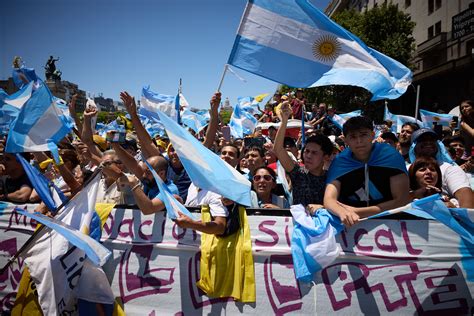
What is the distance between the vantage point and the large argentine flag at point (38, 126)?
12.7 feet

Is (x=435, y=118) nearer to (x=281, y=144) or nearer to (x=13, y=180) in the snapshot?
(x=281, y=144)

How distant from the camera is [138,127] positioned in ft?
12.0

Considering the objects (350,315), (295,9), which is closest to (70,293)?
(350,315)

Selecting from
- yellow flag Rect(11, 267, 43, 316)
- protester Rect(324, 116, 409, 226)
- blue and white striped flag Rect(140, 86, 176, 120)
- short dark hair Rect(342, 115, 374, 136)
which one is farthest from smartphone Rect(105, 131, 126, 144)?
blue and white striped flag Rect(140, 86, 176, 120)

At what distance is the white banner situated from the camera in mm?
2541

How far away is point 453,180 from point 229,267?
2.15 m

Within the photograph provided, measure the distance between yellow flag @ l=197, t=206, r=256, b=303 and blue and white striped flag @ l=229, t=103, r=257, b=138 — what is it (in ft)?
21.4

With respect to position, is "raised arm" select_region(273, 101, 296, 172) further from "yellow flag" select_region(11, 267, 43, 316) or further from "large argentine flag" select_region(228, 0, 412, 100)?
"yellow flag" select_region(11, 267, 43, 316)

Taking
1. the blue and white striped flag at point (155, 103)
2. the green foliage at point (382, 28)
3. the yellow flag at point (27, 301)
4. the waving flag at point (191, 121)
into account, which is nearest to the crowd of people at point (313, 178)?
the yellow flag at point (27, 301)

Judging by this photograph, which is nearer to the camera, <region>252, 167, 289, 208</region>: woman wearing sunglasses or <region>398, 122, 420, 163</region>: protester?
<region>252, 167, 289, 208</region>: woman wearing sunglasses

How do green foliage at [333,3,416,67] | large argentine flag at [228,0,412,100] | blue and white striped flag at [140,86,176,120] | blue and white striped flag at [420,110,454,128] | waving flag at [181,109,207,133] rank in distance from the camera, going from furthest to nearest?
green foliage at [333,3,416,67] → waving flag at [181,109,207,133] → blue and white striped flag at [420,110,454,128] → blue and white striped flag at [140,86,176,120] → large argentine flag at [228,0,412,100]

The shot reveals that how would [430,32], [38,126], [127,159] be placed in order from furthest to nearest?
[430,32], [38,126], [127,159]

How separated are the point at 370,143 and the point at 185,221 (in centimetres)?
168

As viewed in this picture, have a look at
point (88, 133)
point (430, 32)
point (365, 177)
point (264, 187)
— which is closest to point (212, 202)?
point (264, 187)
